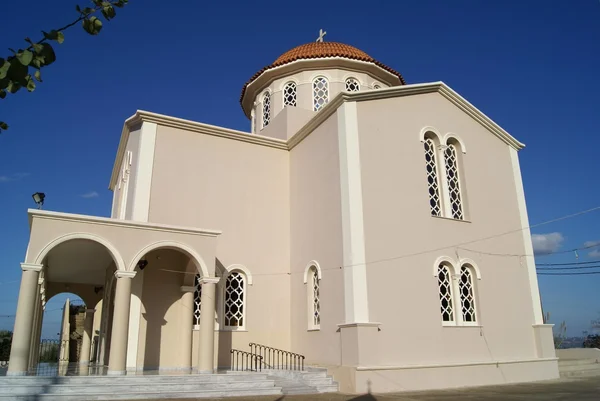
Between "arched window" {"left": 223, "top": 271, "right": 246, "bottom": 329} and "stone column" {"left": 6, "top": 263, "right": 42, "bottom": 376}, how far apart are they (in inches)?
186

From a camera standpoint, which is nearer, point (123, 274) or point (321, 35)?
point (123, 274)

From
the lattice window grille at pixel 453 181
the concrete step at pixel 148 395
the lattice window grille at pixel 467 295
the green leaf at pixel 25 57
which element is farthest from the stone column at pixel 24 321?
the lattice window grille at pixel 453 181

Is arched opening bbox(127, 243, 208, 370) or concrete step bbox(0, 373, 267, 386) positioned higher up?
arched opening bbox(127, 243, 208, 370)

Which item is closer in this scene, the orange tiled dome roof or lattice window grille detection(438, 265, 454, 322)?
lattice window grille detection(438, 265, 454, 322)

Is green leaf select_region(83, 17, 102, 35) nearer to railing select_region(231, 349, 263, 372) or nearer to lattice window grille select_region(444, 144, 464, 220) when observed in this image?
railing select_region(231, 349, 263, 372)

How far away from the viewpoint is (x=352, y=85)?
55.5 ft

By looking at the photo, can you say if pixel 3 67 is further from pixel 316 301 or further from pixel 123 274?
pixel 316 301

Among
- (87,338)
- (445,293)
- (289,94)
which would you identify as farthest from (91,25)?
(87,338)

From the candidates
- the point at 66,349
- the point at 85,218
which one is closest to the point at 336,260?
the point at 85,218

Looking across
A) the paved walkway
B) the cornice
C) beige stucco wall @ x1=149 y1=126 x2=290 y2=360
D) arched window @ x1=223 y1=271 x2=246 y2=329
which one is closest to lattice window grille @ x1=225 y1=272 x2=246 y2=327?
arched window @ x1=223 y1=271 x2=246 y2=329

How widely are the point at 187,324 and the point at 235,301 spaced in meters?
1.50

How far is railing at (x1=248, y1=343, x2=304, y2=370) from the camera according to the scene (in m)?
12.1

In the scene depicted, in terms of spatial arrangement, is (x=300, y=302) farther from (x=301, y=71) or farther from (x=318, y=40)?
(x=318, y=40)

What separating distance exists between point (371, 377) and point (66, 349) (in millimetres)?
13800
